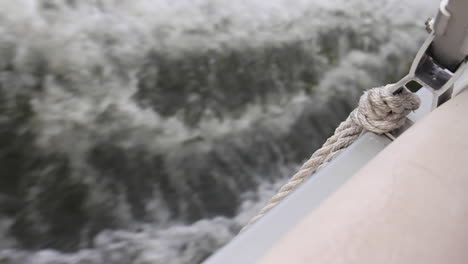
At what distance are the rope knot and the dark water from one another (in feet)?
2.13

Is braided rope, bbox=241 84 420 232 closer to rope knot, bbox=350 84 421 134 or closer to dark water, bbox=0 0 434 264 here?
rope knot, bbox=350 84 421 134

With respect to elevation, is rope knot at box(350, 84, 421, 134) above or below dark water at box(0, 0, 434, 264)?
below

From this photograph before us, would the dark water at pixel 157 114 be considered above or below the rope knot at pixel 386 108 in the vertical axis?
above

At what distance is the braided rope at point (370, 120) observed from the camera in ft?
→ 2.41

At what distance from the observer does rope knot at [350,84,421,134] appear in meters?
0.73

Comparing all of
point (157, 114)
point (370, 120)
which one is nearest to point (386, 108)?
point (370, 120)

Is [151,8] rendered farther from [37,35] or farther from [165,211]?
[165,211]

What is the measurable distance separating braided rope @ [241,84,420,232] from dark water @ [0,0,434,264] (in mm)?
551

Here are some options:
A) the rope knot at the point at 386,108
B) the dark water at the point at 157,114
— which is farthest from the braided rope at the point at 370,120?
the dark water at the point at 157,114

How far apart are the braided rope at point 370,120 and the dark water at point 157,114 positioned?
1.81 feet

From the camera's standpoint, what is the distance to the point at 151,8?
1783mm

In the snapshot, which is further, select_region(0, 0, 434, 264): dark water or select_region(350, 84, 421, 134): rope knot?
select_region(0, 0, 434, 264): dark water

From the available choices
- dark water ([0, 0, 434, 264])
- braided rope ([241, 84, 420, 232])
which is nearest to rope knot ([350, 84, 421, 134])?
braided rope ([241, 84, 420, 232])

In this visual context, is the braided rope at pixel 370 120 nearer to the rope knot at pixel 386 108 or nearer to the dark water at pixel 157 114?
the rope knot at pixel 386 108
